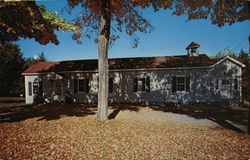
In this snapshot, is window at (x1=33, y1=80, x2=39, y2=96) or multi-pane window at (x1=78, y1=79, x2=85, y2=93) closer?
multi-pane window at (x1=78, y1=79, x2=85, y2=93)

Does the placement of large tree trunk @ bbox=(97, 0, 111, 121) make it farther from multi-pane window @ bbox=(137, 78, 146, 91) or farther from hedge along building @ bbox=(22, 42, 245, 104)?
multi-pane window @ bbox=(137, 78, 146, 91)

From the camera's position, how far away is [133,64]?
13797 mm

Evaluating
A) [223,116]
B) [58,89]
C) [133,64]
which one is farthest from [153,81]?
[58,89]

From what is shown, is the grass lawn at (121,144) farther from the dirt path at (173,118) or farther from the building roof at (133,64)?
the building roof at (133,64)

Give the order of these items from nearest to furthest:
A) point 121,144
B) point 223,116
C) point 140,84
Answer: point 121,144
point 223,116
point 140,84

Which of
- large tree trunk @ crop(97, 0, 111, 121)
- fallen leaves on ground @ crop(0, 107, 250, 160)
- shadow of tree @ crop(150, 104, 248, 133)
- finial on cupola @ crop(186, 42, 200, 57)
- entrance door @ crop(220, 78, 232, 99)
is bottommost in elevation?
shadow of tree @ crop(150, 104, 248, 133)

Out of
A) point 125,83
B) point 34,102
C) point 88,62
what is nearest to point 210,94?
point 125,83

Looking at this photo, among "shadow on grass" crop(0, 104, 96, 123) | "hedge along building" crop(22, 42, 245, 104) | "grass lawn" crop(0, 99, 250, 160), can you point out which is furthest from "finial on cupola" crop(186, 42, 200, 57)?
"shadow on grass" crop(0, 104, 96, 123)

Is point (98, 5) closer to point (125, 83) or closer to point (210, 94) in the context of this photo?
point (125, 83)

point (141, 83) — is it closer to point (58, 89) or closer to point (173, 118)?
point (173, 118)

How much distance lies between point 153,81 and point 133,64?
3083 mm

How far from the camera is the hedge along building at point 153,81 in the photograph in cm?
1223

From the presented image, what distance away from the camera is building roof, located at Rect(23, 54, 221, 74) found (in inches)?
503

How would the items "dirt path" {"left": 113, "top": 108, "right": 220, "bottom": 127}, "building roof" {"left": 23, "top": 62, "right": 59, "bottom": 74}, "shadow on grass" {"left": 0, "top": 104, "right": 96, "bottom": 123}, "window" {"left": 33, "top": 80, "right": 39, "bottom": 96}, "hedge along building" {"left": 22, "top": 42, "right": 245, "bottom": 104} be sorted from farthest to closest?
"building roof" {"left": 23, "top": 62, "right": 59, "bottom": 74} → "window" {"left": 33, "top": 80, "right": 39, "bottom": 96} → "hedge along building" {"left": 22, "top": 42, "right": 245, "bottom": 104} → "shadow on grass" {"left": 0, "top": 104, "right": 96, "bottom": 123} → "dirt path" {"left": 113, "top": 108, "right": 220, "bottom": 127}
